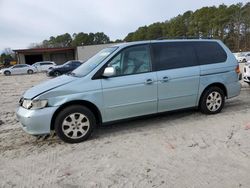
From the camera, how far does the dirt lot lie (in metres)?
3.55

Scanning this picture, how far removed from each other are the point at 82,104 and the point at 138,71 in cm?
125

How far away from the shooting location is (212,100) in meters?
6.20

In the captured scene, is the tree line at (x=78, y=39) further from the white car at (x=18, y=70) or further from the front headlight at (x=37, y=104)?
the front headlight at (x=37, y=104)

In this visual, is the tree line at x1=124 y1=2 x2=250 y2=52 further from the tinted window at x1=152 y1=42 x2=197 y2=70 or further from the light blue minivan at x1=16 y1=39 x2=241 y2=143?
the tinted window at x1=152 y1=42 x2=197 y2=70

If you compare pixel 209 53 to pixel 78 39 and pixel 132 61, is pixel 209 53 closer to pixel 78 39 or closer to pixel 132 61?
pixel 132 61

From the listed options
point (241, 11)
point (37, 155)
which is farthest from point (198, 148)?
point (241, 11)

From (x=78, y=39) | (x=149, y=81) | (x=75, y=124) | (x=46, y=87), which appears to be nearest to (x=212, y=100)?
(x=149, y=81)

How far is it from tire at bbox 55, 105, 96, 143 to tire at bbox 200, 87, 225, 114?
255 centimetres

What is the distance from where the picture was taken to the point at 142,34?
79938mm

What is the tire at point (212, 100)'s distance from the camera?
610cm

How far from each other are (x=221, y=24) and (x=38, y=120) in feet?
213

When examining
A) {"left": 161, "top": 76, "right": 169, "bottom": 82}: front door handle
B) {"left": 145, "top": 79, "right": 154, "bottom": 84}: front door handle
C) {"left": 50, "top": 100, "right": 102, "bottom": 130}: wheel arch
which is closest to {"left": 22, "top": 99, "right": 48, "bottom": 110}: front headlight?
{"left": 50, "top": 100, "right": 102, "bottom": 130}: wheel arch

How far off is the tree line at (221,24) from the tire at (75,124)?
51.9m

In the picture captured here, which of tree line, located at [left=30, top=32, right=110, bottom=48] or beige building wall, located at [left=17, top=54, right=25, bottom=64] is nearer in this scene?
beige building wall, located at [left=17, top=54, right=25, bottom=64]
